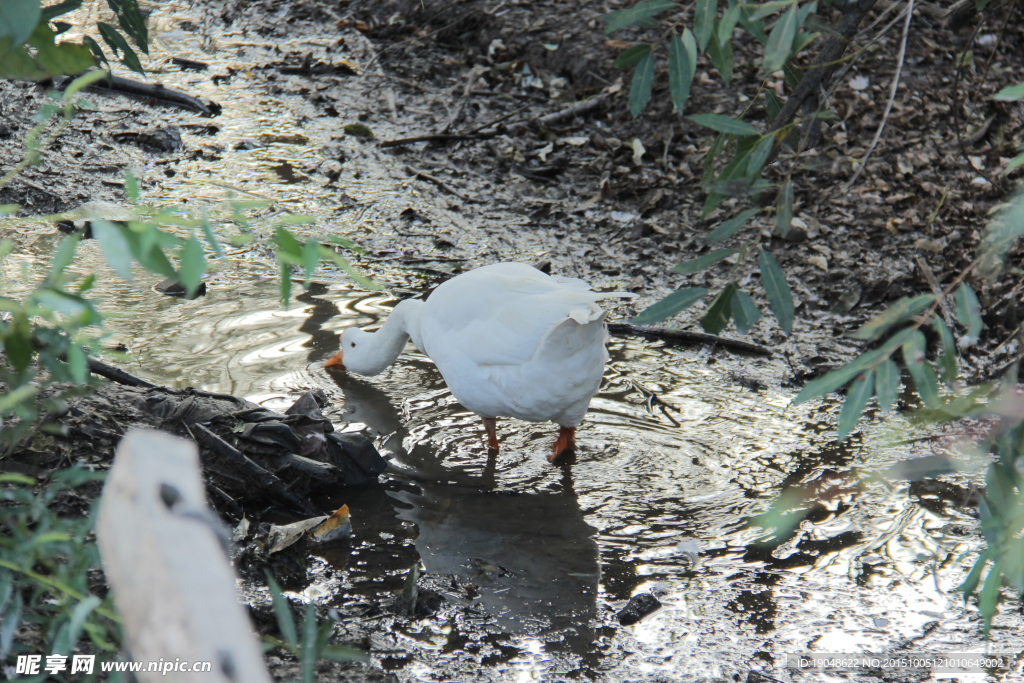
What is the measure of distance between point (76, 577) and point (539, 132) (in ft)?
18.1

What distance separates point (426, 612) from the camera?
100.0 inches

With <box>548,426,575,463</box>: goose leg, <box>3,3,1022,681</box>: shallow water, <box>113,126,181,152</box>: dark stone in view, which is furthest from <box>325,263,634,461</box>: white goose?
<box>113,126,181,152</box>: dark stone

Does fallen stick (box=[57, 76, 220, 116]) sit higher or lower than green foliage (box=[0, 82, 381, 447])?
lower

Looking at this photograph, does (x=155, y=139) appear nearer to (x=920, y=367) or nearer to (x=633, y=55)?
(x=633, y=55)

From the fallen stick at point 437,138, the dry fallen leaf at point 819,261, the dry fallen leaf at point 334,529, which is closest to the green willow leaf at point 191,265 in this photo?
the dry fallen leaf at point 334,529

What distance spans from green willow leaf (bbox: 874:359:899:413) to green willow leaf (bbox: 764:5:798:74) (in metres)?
0.56

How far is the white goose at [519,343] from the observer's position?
326 cm

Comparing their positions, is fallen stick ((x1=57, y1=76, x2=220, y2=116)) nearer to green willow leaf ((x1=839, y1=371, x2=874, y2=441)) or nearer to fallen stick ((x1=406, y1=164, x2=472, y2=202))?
fallen stick ((x1=406, y1=164, x2=472, y2=202))

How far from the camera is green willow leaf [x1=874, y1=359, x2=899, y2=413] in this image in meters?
1.32

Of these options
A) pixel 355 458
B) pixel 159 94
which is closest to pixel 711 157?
pixel 355 458

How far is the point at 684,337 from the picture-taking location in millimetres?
4359

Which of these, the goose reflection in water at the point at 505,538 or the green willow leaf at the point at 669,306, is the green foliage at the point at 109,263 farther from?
the goose reflection in water at the point at 505,538

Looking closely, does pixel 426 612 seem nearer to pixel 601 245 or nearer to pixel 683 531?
pixel 683 531

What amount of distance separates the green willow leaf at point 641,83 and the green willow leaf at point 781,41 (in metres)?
0.33
